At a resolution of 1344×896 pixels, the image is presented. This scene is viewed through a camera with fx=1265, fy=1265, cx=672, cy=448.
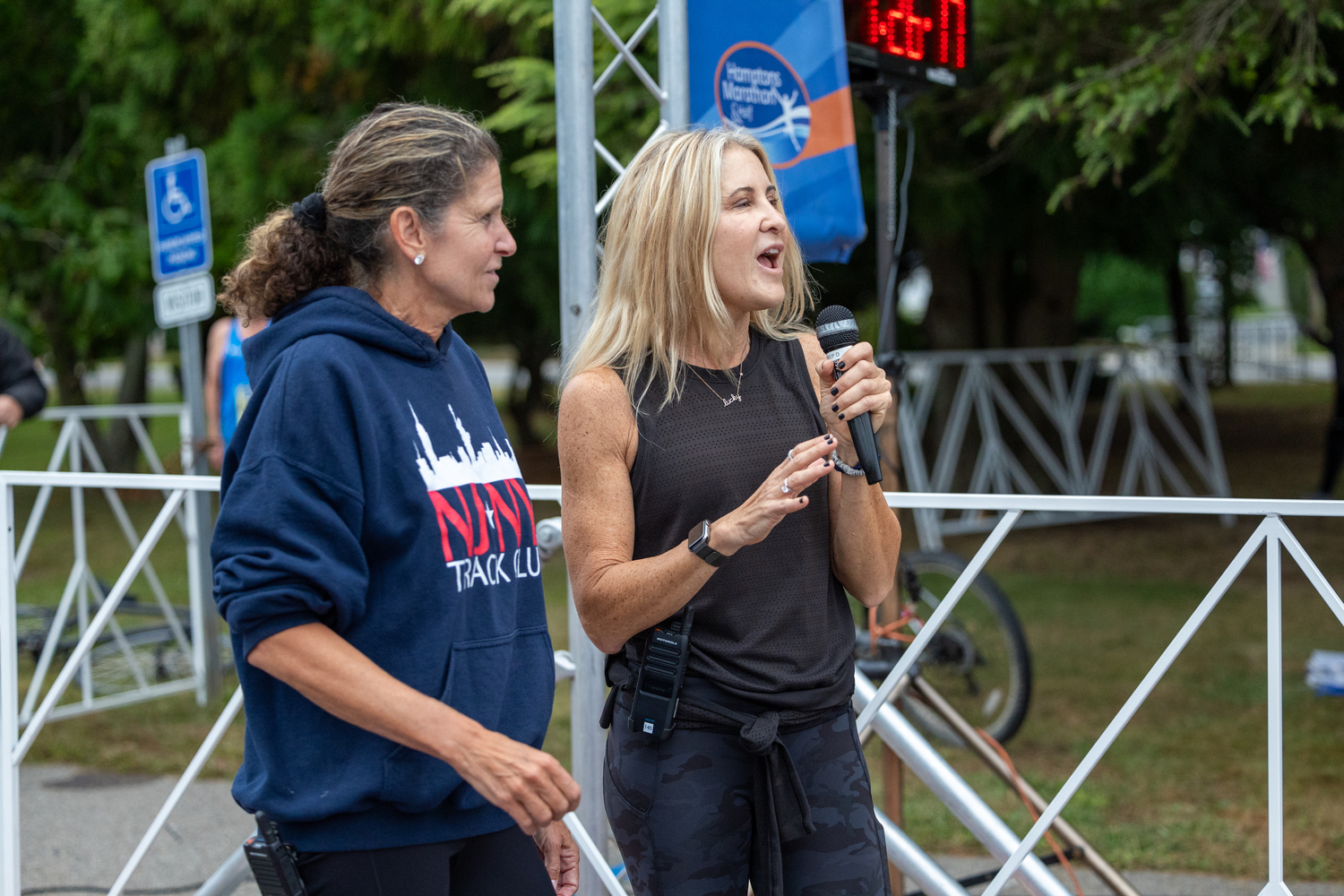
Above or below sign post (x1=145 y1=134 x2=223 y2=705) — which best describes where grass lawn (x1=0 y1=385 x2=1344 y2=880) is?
below

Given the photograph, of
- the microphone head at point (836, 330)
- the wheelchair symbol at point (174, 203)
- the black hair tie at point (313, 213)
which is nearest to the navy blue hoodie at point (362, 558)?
the black hair tie at point (313, 213)

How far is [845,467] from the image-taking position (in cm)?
200

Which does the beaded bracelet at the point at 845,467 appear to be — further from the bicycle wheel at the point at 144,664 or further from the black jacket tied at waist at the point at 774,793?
the bicycle wheel at the point at 144,664

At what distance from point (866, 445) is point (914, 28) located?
2.23m

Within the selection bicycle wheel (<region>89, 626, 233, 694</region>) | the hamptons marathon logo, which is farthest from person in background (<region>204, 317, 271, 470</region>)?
the hamptons marathon logo

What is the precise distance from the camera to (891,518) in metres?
2.22

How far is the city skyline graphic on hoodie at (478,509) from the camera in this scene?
1.69m

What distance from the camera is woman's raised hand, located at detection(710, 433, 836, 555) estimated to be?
1818mm

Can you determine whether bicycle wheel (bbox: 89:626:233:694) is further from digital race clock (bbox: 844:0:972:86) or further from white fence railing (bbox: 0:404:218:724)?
digital race clock (bbox: 844:0:972:86)

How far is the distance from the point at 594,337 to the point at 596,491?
0.30m

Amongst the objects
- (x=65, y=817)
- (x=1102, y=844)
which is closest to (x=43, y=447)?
(x=65, y=817)

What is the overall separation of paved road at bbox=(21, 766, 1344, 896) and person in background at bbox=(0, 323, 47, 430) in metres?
1.53

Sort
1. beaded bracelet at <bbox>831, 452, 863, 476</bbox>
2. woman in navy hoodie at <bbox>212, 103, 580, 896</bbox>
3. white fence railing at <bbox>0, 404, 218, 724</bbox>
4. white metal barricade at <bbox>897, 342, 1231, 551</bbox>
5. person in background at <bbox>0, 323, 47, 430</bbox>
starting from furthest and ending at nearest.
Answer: white metal barricade at <bbox>897, 342, 1231, 551</bbox> → white fence railing at <bbox>0, 404, 218, 724</bbox> → person in background at <bbox>0, 323, 47, 430</bbox> → beaded bracelet at <bbox>831, 452, 863, 476</bbox> → woman in navy hoodie at <bbox>212, 103, 580, 896</bbox>

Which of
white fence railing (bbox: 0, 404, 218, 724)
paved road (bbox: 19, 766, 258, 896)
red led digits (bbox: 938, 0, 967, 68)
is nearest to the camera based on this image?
red led digits (bbox: 938, 0, 967, 68)
